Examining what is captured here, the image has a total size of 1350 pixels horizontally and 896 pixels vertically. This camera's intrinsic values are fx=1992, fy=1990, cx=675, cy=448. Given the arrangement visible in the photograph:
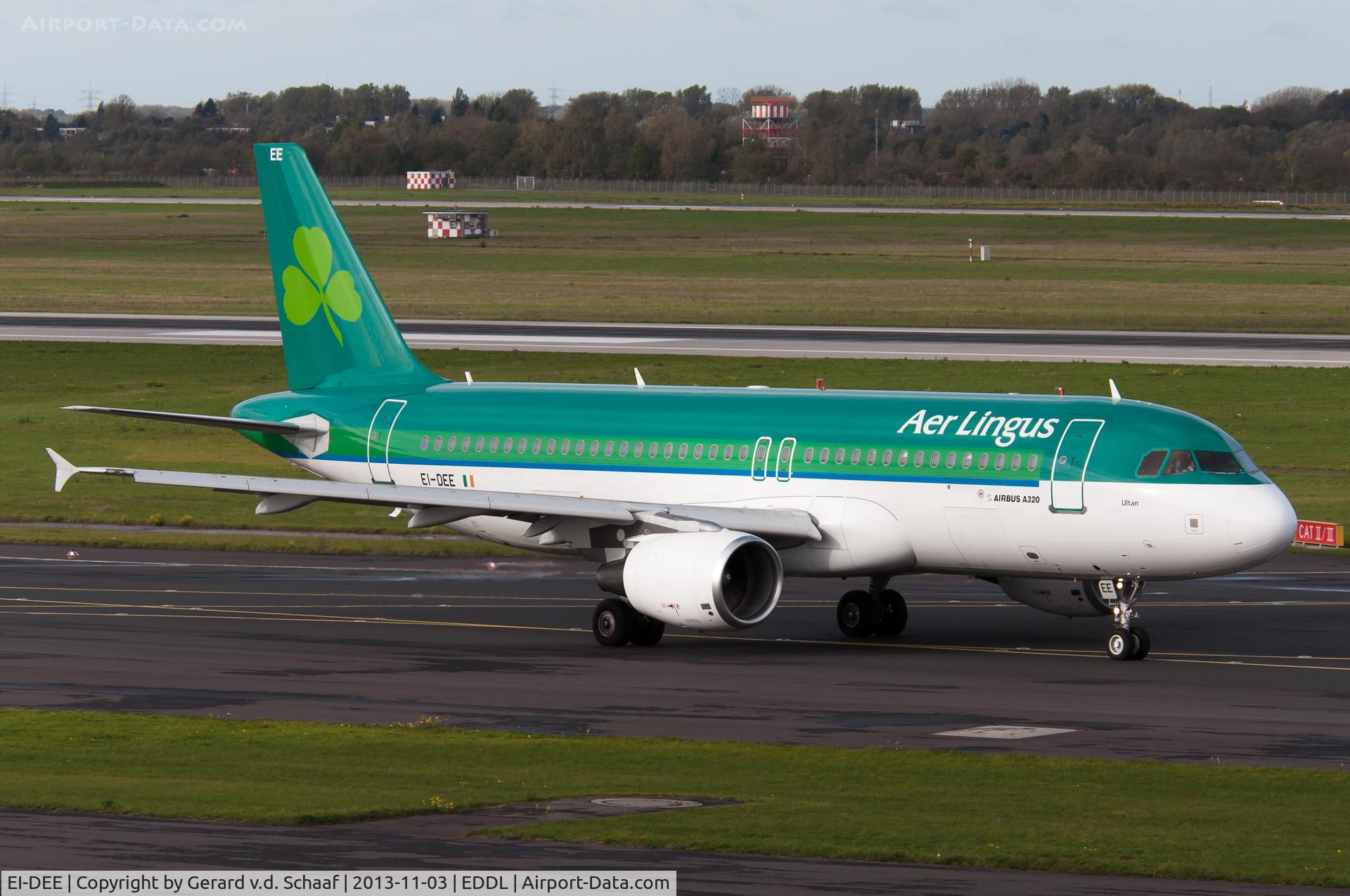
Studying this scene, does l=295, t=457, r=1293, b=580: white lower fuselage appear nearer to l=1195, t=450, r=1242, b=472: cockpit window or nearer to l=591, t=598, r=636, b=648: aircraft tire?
l=1195, t=450, r=1242, b=472: cockpit window

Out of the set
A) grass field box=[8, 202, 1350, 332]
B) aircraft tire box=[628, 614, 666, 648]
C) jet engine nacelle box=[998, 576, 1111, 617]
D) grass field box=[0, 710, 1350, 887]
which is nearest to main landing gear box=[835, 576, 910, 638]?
jet engine nacelle box=[998, 576, 1111, 617]

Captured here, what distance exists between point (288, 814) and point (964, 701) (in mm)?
12423

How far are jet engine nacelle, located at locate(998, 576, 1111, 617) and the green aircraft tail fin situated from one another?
13885mm

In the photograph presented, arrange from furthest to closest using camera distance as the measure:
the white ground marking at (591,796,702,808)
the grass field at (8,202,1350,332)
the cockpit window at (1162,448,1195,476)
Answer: the grass field at (8,202,1350,332) → the cockpit window at (1162,448,1195,476) → the white ground marking at (591,796,702,808)

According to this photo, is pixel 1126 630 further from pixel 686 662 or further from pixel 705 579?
pixel 686 662

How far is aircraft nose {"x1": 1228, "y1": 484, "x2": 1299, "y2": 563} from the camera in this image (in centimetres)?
3331

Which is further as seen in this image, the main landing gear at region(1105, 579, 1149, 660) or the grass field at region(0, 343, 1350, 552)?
the grass field at region(0, 343, 1350, 552)

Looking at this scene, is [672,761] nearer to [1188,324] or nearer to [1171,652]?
[1171,652]

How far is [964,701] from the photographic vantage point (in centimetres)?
3092

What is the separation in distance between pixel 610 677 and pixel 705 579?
2473 millimetres

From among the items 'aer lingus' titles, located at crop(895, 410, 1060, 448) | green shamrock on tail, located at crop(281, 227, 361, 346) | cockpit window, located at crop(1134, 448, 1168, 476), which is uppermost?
green shamrock on tail, located at crop(281, 227, 361, 346)

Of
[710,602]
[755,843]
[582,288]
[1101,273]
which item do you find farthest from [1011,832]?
[1101,273]

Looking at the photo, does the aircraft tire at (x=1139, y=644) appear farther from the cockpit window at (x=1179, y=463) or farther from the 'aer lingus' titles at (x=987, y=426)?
the 'aer lingus' titles at (x=987, y=426)

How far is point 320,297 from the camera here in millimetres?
44531
